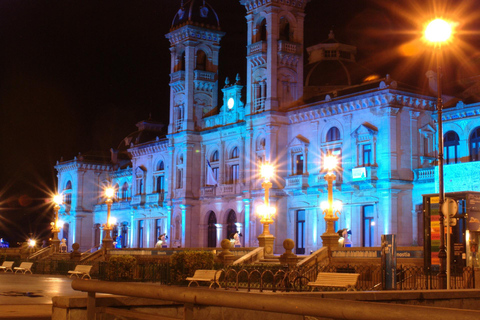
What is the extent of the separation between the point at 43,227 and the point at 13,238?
3705 mm

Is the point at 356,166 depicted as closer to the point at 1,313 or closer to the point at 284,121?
the point at 284,121

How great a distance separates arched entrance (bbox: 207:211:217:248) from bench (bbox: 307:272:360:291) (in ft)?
114

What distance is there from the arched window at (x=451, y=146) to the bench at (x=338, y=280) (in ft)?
75.5

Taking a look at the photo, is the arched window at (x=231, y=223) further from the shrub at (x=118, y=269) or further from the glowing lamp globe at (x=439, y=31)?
the glowing lamp globe at (x=439, y=31)

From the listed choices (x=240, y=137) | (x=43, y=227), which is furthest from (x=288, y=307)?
(x=43, y=227)

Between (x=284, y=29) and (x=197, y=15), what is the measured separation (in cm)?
997

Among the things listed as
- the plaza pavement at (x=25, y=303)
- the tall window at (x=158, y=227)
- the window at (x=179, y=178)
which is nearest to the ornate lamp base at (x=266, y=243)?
the plaza pavement at (x=25, y=303)

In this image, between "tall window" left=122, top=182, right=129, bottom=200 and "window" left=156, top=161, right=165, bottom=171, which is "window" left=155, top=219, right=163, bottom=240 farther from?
"tall window" left=122, top=182, right=129, bottom=200

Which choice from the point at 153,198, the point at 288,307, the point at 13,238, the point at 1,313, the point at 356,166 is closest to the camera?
the point at 288,307

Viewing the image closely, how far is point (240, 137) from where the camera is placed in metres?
52.1

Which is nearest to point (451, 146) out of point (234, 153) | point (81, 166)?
point (234, 153)

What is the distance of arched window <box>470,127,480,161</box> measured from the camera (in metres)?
39.6

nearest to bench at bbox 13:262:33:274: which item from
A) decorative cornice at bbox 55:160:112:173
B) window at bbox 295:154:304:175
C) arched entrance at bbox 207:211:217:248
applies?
window at bbox 295:154:304:175

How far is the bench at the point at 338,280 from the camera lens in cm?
1953
